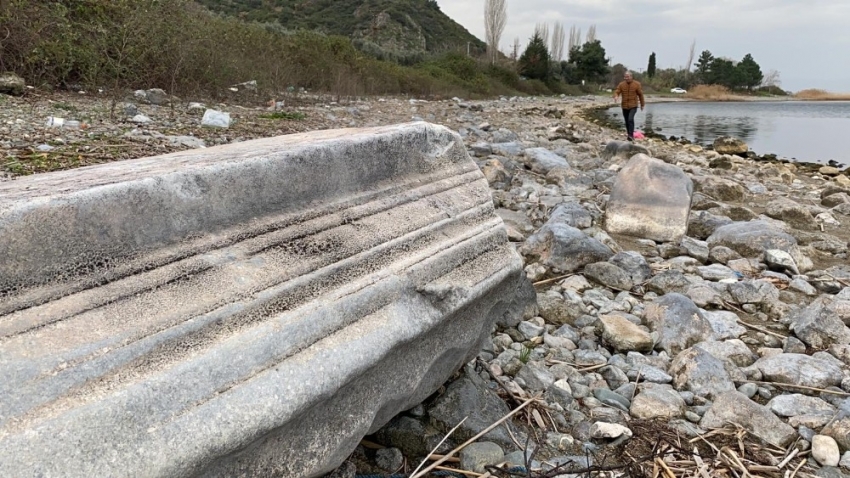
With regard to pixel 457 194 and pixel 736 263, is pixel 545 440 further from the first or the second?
pixel 736 263

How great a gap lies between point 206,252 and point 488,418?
3.54ft

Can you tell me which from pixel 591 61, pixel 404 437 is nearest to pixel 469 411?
pixel 404 437

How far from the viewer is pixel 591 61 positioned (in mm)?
45094

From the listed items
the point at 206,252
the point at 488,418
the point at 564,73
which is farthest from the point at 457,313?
the point at 564,73

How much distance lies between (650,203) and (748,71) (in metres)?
50.8

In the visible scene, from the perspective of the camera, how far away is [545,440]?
1.92 meters

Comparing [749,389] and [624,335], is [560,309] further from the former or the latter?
[749,389]

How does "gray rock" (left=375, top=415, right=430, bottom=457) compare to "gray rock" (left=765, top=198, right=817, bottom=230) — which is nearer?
"gray rock" (left=375, top=415, right=430, bottom=457)

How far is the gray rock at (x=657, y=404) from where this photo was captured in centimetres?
215

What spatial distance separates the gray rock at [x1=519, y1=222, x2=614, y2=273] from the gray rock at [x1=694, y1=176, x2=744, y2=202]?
10.5ft

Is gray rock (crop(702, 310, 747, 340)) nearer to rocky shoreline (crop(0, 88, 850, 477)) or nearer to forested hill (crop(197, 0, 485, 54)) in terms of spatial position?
rocky shoreline (crop(0, 88, 850, 477))

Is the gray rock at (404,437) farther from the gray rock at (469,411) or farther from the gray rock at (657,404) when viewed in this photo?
the gray rock at (657,404)

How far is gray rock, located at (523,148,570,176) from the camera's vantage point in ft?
22.4

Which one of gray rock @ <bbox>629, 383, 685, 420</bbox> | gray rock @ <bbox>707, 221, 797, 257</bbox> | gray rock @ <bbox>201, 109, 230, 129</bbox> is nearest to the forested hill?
gray rock @ <bbox>201, 109, 230, 129</bbox>
